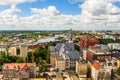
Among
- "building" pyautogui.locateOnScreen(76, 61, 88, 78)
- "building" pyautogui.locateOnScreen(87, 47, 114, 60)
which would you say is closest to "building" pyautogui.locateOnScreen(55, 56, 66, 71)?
"building" pyautogui.locateOnScreen(76, 61, 88, 78)

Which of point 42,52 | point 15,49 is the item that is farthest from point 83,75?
point 15,49

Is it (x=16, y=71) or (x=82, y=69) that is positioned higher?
(x=16, y=71)

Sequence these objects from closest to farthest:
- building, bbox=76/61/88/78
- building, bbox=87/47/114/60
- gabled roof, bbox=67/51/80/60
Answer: building, bbox=76/61/88/78 < gabled roof, bbox=67/51/80/60 < building, bbox=87/47/114/60

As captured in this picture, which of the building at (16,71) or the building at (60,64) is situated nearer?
the building at (16,71)

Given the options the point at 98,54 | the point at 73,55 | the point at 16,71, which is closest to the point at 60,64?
the point at 73,55

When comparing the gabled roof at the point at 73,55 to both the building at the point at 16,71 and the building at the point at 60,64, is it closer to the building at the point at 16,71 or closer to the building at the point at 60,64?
the building at the point at 60,64

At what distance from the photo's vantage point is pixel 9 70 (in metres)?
29.8

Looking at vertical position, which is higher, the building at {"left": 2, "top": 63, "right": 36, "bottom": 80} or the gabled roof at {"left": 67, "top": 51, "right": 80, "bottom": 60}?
the gabled roof at {"left": 67, "top": 51, "right": 80, "bottom": 60}

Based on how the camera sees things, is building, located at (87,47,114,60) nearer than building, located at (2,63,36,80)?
No

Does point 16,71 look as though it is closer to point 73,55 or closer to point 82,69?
point 82,69

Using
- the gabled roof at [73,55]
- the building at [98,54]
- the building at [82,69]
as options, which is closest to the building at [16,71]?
the building at [82,69]

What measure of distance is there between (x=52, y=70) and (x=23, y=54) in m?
8.38

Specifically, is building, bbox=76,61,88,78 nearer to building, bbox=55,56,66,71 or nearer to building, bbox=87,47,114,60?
building, bbox=55,56,66,71

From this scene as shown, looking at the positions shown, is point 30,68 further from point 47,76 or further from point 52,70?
point 52,70
